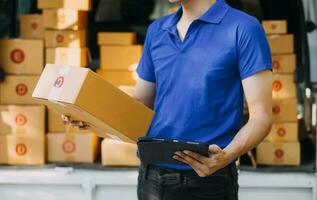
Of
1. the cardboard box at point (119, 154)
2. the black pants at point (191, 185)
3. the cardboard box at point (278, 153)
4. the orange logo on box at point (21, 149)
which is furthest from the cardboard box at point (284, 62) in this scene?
the black pants at point (191, 185)

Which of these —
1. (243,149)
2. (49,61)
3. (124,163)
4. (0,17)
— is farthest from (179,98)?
(0,17)

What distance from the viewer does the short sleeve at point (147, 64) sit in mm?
2223

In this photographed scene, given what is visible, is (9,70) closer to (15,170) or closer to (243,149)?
(15,170)

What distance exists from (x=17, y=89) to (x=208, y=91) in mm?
1937

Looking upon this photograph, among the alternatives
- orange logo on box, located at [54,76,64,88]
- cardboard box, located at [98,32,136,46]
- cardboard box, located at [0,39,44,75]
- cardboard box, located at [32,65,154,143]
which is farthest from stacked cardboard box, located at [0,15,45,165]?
orange logo on box, located at [54,76,64,88]

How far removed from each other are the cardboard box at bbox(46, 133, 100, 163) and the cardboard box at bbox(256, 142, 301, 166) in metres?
0.92

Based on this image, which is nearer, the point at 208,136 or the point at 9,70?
the point at 208,136

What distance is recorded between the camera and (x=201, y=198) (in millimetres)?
2037

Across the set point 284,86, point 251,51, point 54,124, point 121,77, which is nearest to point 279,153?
point 284,86

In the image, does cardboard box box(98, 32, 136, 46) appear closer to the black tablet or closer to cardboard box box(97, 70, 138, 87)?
cardboard box box(97, 70, 138, 87)

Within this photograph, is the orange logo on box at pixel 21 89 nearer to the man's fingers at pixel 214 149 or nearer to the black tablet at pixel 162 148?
the black tablet at pixel 162 148

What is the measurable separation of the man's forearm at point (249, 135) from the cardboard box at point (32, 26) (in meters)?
2.12

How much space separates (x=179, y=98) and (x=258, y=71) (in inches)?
10.5

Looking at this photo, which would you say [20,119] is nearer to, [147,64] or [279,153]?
[279,153]
